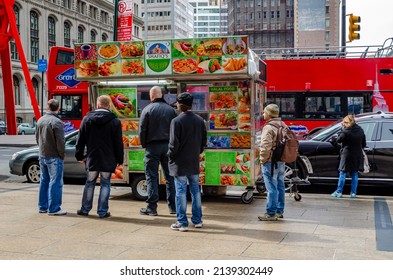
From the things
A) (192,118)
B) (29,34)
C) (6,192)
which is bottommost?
(6,192)

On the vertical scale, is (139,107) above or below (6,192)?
above

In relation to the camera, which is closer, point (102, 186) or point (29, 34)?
point (102, 186)

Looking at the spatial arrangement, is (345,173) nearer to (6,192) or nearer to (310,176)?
(310,176)

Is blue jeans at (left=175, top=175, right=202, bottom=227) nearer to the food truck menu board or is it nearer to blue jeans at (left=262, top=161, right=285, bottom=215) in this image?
blue jeans at (left=262, top=161, right=285, bottom=215)

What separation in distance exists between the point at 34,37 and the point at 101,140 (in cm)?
6403

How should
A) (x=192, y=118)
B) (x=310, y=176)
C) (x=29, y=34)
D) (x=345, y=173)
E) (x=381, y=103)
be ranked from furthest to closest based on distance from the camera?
(x=29, y=34) → (x=381, y=103) → (x=310, y=176) → (x=345, y=173) → (x=192, y=118)

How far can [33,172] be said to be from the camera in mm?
12945

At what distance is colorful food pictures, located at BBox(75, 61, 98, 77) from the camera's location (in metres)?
9.65

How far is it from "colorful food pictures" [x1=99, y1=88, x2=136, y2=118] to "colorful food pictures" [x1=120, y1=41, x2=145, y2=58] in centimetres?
72

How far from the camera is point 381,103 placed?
16.8 metres

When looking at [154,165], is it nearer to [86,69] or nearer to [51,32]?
[86,69]

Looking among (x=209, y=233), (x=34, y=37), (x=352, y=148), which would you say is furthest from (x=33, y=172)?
(x=34, y=37)

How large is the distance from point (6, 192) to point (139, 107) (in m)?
3.31
